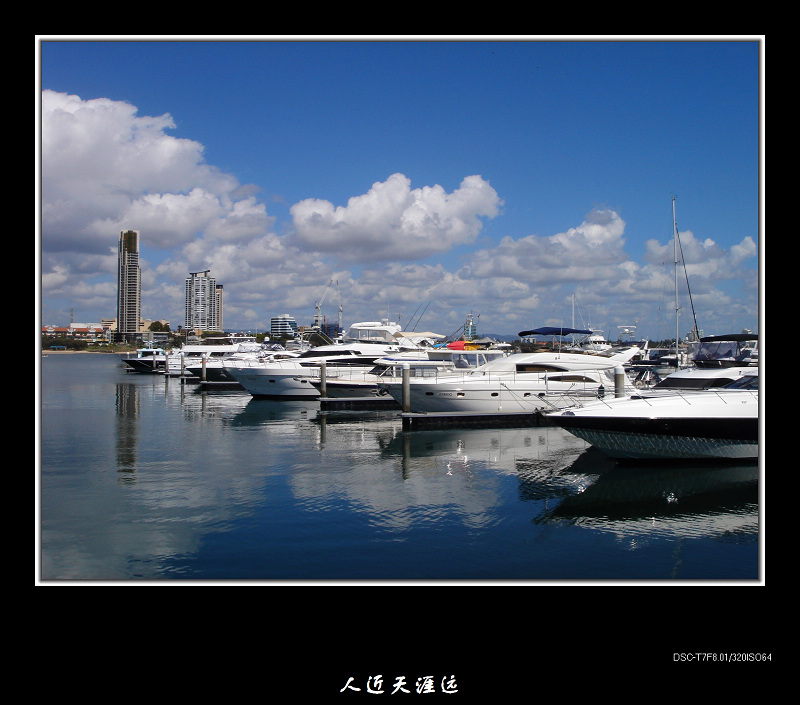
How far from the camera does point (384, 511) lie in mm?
14430

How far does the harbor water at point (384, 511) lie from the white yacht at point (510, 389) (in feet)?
11.6

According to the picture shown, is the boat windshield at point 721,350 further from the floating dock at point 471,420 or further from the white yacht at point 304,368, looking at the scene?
the white yacht at point 304,368

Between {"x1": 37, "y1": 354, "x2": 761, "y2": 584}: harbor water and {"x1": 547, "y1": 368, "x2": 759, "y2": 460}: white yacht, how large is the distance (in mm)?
571

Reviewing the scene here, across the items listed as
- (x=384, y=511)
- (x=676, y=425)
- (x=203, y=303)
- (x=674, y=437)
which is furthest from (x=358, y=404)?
(x=203, y=303)

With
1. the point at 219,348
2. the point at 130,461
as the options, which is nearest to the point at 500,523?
the point at 130,461

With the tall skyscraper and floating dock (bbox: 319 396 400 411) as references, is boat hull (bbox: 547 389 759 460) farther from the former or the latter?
the tall skyscraper

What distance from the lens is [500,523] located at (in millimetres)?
13492

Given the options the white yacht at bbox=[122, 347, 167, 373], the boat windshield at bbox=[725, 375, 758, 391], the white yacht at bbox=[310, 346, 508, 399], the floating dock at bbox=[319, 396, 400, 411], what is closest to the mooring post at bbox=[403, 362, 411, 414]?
the white yacht at bbox=[310, 346, 508, 399]

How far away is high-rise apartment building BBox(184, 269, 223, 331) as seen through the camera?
12119 centimetres

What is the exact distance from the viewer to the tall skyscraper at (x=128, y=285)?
178 feet

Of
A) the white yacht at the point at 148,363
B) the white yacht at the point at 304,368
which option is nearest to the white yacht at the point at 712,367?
the white yacht at the point at 304,368

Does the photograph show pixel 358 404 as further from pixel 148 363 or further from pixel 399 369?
pixel 148 363
